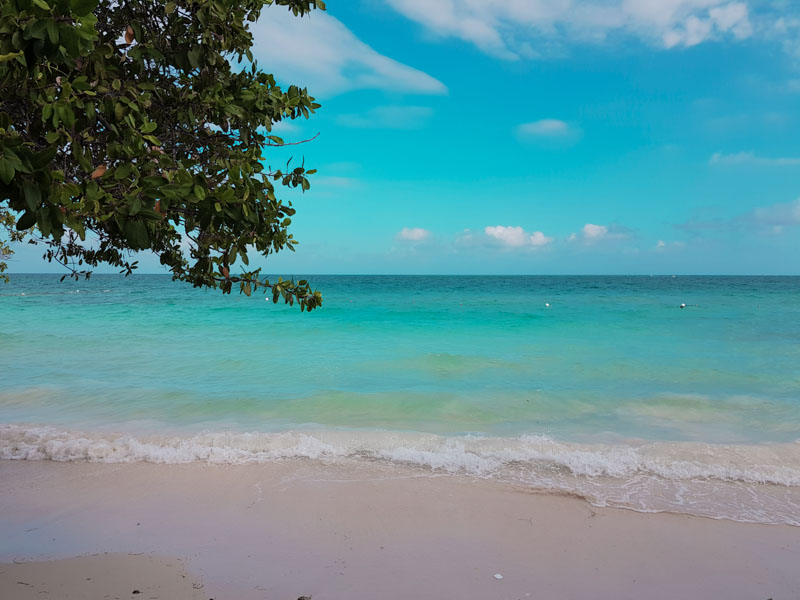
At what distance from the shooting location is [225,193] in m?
2.44

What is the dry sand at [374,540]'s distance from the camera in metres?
3.84

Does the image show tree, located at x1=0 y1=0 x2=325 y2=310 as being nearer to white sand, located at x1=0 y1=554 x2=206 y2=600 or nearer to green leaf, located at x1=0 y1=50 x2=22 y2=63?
green leaf, located at x1=0 y1=50 x2=22 y2=63

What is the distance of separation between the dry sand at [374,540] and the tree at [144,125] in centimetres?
232

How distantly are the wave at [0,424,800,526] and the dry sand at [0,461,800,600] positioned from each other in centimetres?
41

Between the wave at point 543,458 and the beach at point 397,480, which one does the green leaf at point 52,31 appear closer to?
the beach at point 397,480

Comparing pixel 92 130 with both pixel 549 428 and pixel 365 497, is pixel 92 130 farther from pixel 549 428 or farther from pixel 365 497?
pixel 549 428

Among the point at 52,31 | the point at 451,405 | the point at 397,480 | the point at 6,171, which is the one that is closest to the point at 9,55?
the point at 52,31

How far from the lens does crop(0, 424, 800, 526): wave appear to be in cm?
553

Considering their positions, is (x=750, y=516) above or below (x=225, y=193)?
below

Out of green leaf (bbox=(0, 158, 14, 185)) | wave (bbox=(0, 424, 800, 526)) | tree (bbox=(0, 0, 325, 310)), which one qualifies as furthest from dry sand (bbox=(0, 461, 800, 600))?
green leaf (bbox=(0, 158, 14, 185))

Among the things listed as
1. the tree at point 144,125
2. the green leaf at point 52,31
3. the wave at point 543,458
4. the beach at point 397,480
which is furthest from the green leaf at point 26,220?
the wave at point 543,458

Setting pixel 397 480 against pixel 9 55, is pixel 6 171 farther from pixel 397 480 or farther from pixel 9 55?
pixel 397 480

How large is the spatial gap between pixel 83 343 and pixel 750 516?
19.1 m

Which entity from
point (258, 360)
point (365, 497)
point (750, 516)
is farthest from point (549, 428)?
point (258, 360)
